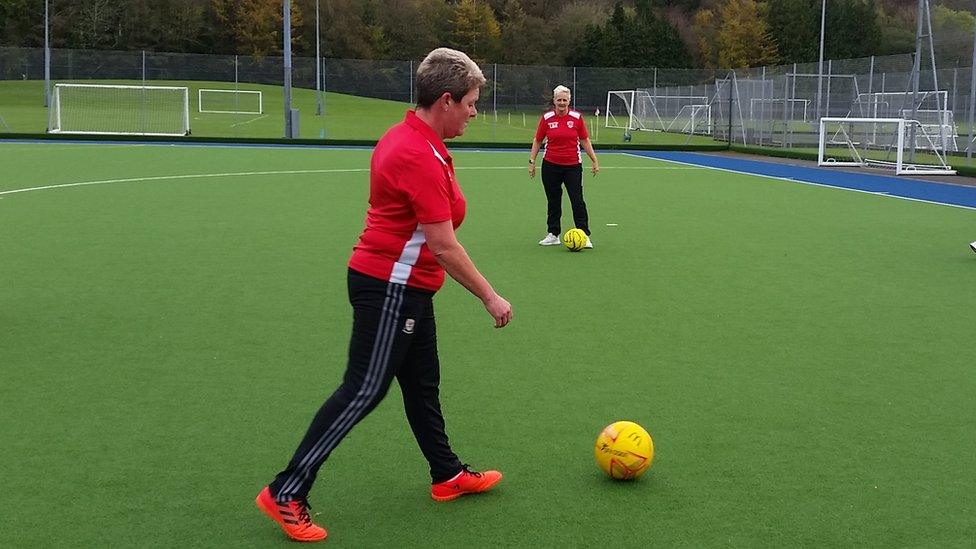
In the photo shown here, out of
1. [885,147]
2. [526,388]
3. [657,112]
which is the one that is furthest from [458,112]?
[657,112]

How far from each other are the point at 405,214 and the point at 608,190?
16389 mm

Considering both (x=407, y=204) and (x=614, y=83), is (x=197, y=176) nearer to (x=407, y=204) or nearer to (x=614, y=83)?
(x=407, y=204)

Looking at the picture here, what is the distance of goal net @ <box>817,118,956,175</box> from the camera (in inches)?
976

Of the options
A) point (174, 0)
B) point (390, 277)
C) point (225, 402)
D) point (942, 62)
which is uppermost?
point (174, 0)

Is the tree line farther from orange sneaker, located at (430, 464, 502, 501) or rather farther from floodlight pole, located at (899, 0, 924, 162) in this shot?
orange sneaker, located at (430, 464, 502, 501)

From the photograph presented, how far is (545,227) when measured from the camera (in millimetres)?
14414

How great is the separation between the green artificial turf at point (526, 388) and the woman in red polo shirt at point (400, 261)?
0.43 metres

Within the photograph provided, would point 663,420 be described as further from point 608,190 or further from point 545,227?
point 608,190

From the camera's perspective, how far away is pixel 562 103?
503 inches

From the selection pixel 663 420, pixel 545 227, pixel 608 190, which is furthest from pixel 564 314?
pixel 608 190

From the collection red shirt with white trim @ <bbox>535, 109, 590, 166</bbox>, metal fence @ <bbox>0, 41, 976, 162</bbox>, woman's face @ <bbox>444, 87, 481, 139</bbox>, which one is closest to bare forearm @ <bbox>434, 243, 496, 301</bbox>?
woman's face @ <bbox>444, 87, 481, 139</bbox>

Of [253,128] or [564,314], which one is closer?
[564,314]

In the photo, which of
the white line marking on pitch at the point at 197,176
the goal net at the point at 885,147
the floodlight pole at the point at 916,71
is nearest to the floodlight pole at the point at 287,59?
the white line marking on pitch at the point at 197,176

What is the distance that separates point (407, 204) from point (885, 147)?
29313 mm
